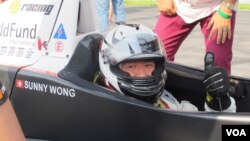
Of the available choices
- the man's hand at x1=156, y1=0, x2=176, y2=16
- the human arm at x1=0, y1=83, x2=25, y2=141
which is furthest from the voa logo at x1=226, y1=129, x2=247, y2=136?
the man's hand at x1=156, y1=0, x2=176, y2=16

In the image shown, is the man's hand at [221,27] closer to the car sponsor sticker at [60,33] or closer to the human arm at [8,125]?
the car sponsor sticker at [60,33]

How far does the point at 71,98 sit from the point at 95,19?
59 centimetres

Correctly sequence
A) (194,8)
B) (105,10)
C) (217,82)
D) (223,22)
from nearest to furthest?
1. (217,82)
2. (223,22)
3. (194,8)
4. (105,10)

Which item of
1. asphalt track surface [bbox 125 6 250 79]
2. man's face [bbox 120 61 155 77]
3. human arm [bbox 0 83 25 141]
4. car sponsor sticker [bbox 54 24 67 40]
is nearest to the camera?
human arm [bbox 0 83 25 141]

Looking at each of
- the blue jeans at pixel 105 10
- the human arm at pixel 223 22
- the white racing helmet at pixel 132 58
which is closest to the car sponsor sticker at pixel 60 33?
the white racing helmet at pixel 132 58

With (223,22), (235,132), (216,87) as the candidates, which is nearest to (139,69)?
(216,87)

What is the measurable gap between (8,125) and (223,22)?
1.86 m

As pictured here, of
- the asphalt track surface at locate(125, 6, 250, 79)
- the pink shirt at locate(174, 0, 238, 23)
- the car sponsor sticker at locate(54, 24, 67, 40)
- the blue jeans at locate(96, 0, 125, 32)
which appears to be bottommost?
the asphalt track surface at locate(125, 6, 250, 79)

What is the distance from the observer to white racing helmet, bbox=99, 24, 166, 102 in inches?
95.1

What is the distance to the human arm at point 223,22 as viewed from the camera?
9.64 ft

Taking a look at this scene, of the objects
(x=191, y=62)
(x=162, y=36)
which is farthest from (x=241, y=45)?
(x=162, y=36)

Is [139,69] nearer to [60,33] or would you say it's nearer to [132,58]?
[132,58]

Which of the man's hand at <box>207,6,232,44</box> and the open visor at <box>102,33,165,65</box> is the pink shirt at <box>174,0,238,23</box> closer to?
the man's hand at <box>207,6,232,44</box>

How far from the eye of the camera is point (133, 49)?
7.95ft
